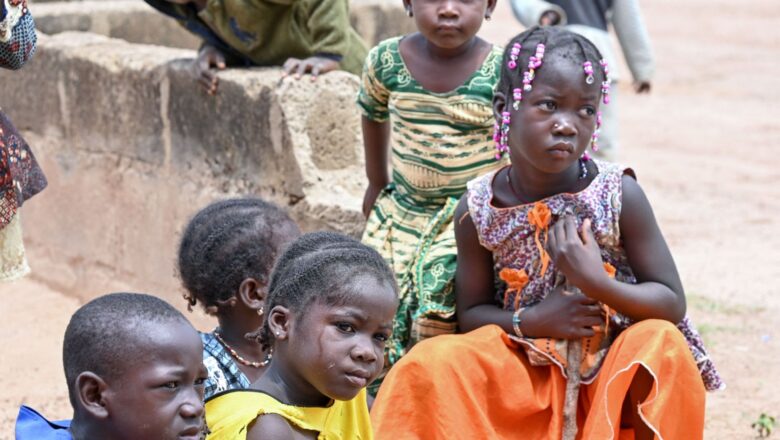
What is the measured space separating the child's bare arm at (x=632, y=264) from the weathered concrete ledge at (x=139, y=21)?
4244 millimetres

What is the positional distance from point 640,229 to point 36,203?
3771 millimetres

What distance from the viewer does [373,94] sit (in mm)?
4047

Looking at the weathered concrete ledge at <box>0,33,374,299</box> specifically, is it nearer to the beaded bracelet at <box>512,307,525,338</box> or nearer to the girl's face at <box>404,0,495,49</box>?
the girl's face at <box>404,0,495,49</box>

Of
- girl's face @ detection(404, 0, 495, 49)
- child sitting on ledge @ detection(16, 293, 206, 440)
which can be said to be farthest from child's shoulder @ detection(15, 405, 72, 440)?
girl's face @ detection(404, 0, 495, 49)

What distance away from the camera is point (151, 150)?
5.43m

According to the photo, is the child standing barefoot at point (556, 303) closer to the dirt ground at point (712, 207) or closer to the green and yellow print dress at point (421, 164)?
the green and yellow print dress at point (421, 164)

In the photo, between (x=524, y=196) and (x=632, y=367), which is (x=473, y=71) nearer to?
(x=524, y=196)

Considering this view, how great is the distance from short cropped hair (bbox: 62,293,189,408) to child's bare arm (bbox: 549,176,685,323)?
1161 millimetres

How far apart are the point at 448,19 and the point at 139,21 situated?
3.84 metres

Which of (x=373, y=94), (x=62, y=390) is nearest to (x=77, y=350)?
(x=373, y=94)

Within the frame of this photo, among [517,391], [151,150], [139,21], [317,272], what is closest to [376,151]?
[517,391]

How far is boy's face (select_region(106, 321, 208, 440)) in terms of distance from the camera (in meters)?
2.42

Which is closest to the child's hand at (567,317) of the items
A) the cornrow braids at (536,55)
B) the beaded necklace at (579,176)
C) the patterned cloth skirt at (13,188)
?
the beaded necklace at (579,176)

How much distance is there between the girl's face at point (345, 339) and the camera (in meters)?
2.71
